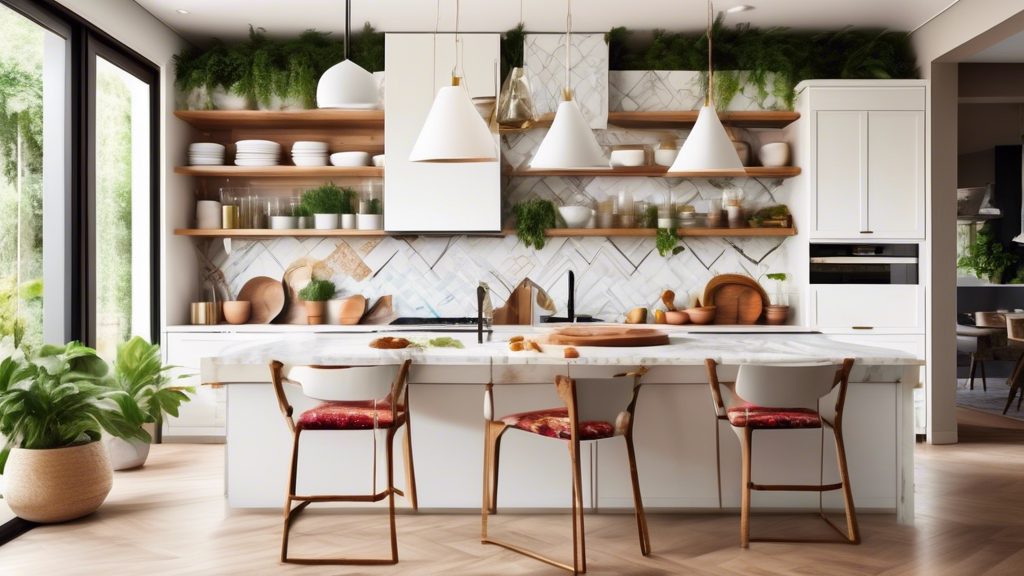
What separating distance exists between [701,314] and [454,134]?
2904mm

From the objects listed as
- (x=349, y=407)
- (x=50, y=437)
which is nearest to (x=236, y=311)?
(x=50, y=437)

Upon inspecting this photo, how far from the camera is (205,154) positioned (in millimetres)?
5848

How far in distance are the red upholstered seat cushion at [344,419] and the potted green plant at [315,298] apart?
2.69 metres

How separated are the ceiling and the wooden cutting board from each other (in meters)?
2.29

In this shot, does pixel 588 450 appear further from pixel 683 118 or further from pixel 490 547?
pixel 683 118

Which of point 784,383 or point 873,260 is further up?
point 873,260

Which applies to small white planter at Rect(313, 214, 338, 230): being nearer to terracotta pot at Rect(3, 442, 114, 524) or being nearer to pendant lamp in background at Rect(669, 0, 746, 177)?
terracotta pot at Rect(3, 442, 114, 524)

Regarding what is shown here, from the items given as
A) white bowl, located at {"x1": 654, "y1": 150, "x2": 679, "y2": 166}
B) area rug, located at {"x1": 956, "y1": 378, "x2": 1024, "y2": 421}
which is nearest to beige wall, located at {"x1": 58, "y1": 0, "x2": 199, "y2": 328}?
white bowl, located at {"x1": 654, "y1": 150, "x2": 679, "y2": 166}

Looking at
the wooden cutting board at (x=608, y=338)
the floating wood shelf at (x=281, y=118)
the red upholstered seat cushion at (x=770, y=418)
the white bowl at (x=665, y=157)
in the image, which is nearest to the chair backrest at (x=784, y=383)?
the red upholstered seat cushion at (x=770, y=418)

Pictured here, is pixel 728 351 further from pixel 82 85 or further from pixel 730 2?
pixel 82 85

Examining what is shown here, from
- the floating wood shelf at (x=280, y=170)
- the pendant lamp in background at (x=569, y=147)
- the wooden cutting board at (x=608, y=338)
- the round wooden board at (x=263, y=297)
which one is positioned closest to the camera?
the pendant lamp in background at (x=569, y=147)

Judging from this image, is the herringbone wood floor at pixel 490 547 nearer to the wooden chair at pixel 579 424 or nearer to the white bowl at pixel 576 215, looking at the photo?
the wooden chair at pixel 579 424

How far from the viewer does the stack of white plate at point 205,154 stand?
5.84 metres

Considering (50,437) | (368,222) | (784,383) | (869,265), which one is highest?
(368,222)
